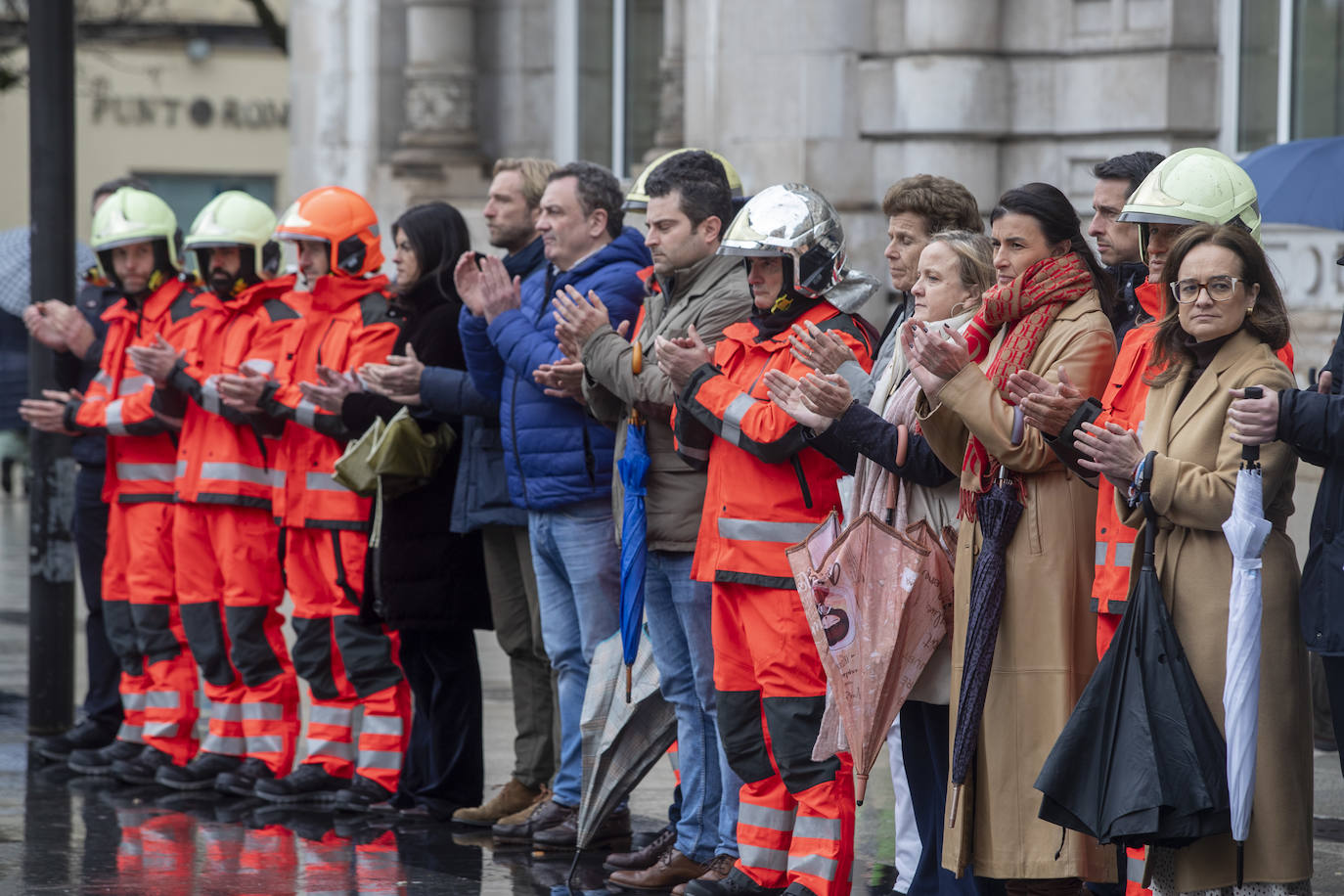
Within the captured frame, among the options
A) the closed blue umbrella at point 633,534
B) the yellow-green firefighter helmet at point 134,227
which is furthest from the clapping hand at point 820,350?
the yellow-green firefighter helmet at point 134,227

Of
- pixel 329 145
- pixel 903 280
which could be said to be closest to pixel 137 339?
pixel 903 280

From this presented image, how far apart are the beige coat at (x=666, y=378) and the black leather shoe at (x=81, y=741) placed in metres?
3.25

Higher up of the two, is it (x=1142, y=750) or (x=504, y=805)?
(x=1142, y=750)

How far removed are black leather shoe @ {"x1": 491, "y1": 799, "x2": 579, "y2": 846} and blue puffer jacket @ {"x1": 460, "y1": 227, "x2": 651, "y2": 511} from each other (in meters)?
1.01

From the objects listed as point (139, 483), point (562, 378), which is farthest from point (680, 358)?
point (139, 483)

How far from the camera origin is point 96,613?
29.9 feet

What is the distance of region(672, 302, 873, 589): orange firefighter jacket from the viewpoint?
597 cm

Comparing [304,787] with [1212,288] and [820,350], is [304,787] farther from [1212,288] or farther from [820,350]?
[1212,288]

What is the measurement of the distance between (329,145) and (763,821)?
10.0 metres

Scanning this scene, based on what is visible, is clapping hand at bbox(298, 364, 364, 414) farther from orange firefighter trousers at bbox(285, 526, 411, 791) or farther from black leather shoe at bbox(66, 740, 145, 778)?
black leather shoe at bbox(66, 740, 145, 778)

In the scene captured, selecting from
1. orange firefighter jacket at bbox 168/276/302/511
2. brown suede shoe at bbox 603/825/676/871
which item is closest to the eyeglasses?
brown suede shoe at bbox 603/825/676/871

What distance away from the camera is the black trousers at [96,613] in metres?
8.96

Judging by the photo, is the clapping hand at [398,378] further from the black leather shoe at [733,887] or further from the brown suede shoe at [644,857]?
the black leather shoe at [733,887]

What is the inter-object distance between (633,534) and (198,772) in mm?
2668
